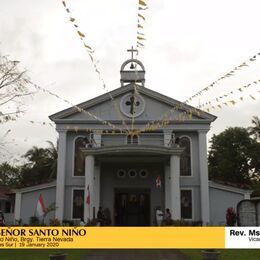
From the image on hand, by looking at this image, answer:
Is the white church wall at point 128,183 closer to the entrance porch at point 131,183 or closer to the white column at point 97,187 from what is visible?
the entrance porch at point 131,183

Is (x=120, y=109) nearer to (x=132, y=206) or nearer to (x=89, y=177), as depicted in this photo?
(x=89, y=177)

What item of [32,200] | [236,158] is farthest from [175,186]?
[236,158]

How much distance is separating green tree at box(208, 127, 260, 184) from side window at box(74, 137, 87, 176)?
2518 centimetres

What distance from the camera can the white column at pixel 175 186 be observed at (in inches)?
970

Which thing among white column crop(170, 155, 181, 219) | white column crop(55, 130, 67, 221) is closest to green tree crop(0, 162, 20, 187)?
white column crop(55, 130, 67, 221)

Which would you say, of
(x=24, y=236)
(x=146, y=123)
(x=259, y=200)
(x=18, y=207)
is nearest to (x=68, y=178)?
(x=18, y=207)

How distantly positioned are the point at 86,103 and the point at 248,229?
16940 millimetres

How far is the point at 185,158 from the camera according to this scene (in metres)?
27.4

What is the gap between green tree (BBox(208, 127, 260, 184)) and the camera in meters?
48.9

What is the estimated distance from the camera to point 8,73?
62.1 ft
